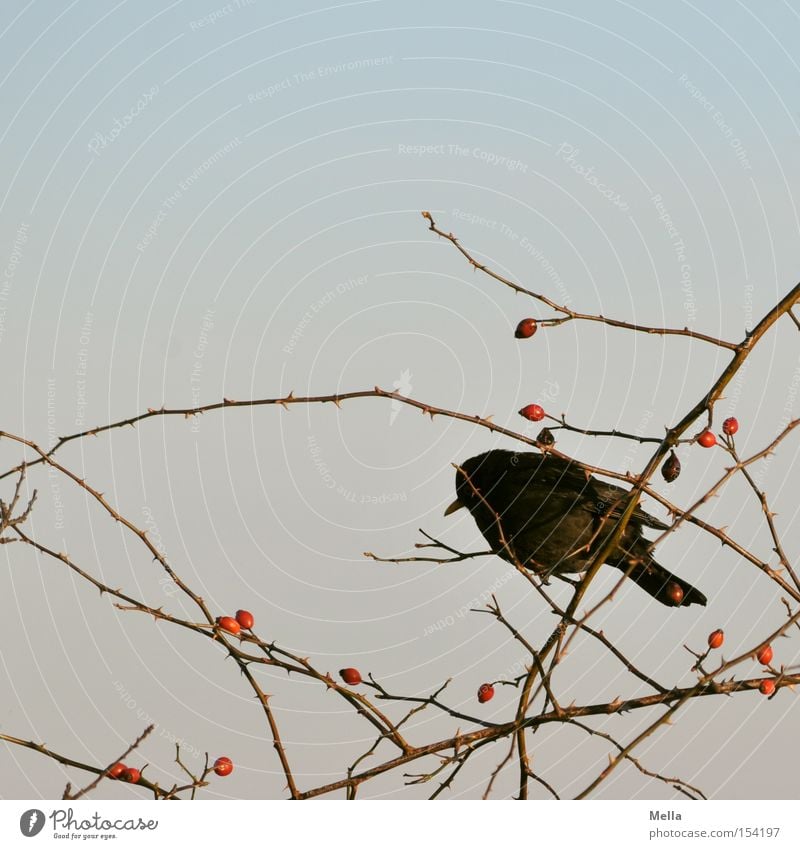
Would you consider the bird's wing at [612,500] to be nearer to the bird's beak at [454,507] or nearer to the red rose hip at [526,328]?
the bird's beak at [454,507]

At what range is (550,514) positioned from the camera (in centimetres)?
487

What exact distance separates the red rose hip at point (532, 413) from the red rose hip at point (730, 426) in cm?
50

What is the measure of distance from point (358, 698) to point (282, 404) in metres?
0.73

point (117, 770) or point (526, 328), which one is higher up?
point (526, 328)

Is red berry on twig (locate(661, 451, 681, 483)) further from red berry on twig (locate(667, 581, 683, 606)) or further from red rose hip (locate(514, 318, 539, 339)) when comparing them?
red berry on twig (locate(667, 581, 683, 606))

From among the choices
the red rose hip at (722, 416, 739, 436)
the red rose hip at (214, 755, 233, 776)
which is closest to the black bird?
the red rose hip at (722, 416, 739, 436)

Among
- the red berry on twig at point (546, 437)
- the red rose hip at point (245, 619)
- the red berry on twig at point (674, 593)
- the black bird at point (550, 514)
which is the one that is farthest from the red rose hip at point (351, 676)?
the black bird at point (550, 514)

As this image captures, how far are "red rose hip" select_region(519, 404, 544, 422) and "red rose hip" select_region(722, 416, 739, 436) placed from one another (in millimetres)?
499

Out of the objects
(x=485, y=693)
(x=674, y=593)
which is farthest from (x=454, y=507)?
(x=485, y=693)

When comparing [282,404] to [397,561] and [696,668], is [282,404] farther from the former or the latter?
[696,668]

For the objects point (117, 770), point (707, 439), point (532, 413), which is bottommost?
point (117, 770)

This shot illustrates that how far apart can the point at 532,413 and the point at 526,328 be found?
0.23 meters

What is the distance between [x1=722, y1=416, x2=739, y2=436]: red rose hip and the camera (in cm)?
297

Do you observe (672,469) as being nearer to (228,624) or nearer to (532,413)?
(532,413)
